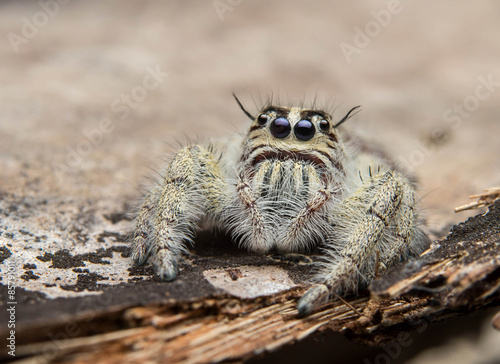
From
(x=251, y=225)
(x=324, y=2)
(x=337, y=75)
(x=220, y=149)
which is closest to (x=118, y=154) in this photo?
(x=220, y=149)

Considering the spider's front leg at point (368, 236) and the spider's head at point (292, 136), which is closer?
the spider's front leg at point (368, 236)

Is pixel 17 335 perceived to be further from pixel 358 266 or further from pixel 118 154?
pixel 118 154

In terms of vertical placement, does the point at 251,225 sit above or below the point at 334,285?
above

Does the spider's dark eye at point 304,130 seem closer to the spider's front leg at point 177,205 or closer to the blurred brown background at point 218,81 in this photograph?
the spider's front leg at point 177,205
